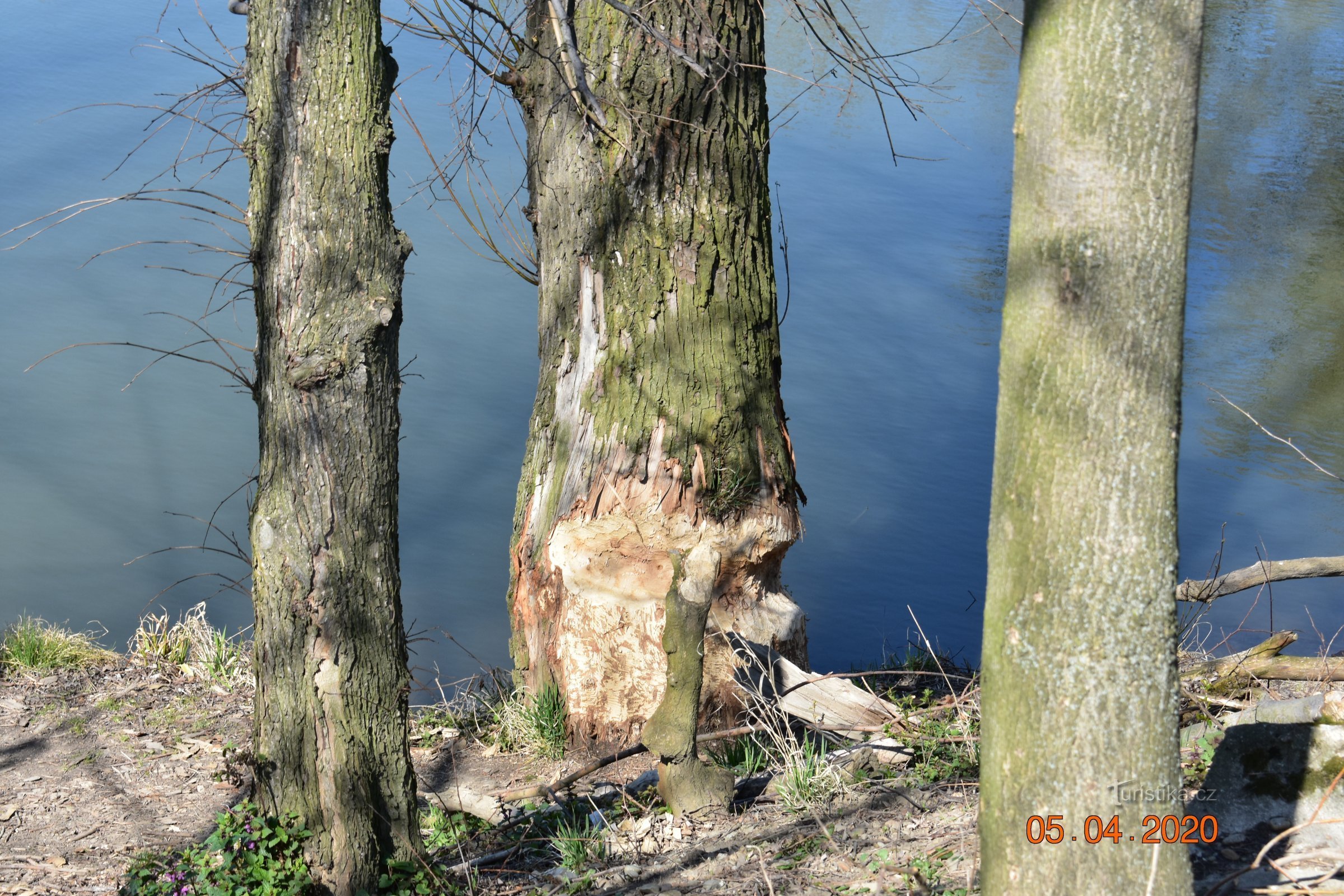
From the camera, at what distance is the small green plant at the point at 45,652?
5750 millimetres

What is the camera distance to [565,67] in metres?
4.47

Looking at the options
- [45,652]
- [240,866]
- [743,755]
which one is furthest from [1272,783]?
[45,652]

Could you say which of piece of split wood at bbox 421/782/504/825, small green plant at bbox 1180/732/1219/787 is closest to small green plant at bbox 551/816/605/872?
piece of split wood at bbox 421/782/504/825

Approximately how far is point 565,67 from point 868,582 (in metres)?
6.76

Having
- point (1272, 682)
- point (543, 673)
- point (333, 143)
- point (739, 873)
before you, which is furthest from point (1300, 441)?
point (333, 143)

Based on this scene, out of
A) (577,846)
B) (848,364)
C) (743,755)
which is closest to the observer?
(577,846)

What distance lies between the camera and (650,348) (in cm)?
458

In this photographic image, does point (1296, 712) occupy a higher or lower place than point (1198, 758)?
higher

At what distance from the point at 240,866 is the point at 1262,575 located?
4.45 meters

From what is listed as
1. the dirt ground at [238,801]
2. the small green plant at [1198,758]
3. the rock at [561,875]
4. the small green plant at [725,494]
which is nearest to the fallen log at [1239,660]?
the small green plant at [1198,758]

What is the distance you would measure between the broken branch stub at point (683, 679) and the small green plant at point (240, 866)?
1.18 meters
